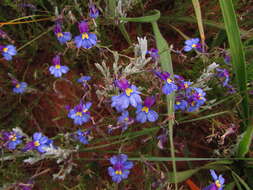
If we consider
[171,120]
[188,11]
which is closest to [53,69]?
[171,120]

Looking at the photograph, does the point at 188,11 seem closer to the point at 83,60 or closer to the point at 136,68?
the point at 83,60

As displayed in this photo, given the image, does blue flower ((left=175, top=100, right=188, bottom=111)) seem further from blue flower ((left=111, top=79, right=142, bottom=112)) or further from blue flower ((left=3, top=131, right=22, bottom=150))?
blue flower ((left=3, top=131, right=22, bottom=150))

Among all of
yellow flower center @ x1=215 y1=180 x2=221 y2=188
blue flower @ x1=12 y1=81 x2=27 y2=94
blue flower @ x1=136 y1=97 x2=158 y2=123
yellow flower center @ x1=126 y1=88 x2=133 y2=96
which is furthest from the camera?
blue flower @ x1=12 y1=81 x2=27 y2=94

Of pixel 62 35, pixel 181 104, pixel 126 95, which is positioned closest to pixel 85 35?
pixel 62 35

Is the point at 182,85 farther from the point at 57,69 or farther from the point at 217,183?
the point at 57,69

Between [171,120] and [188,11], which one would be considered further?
[188,11]

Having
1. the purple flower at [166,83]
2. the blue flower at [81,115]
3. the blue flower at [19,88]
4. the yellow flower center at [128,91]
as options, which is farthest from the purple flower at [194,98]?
the blue flower at [19,88]

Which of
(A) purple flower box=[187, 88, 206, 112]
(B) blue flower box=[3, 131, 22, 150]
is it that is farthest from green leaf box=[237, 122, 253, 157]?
(B) blue flower box=[3, 131, 22, 150]

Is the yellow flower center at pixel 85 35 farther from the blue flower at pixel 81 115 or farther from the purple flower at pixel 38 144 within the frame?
the purple flower at pixel 38 144
